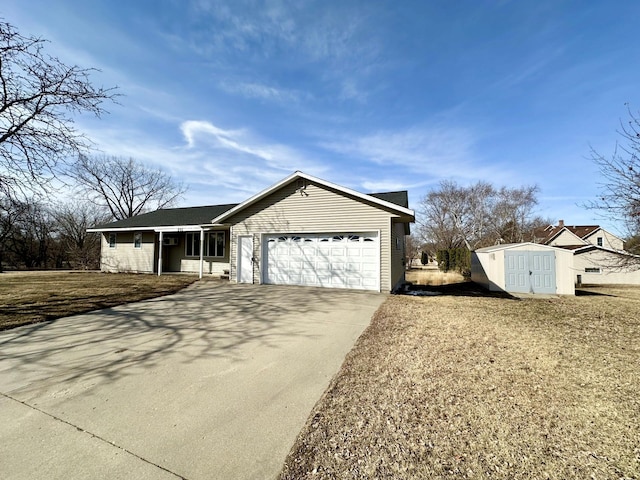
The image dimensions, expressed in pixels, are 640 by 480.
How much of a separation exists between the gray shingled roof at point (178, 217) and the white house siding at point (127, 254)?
69cm

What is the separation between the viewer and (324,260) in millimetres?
11578

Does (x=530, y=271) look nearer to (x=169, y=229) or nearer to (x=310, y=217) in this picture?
(x=310, y=217)

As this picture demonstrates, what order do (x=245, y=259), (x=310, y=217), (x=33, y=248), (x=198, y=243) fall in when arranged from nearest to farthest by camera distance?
(x=310, y=217) → (x=245, y=259) → (x=198, y=243) → (x=33, y=248)

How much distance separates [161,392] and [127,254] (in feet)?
61.3

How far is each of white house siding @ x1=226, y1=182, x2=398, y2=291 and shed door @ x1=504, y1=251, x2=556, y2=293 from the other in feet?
25.4

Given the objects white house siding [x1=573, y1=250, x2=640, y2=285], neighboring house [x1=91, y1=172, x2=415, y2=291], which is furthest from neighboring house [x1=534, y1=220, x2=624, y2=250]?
neighboring house [x1=91, y1=172, x2=415, y2=291]

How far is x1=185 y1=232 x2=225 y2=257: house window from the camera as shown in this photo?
52.7ft

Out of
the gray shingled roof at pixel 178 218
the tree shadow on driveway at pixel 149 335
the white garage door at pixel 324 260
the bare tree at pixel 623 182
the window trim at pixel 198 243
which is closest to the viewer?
the tree shadow on driveway at pixel 149 335

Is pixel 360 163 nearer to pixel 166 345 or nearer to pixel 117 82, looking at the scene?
pixel 117 82

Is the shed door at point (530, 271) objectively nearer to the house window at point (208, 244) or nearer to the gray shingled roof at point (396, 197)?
the gray shingled roof at point (396, 197)

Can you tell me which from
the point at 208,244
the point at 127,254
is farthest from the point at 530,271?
the point at 127,254

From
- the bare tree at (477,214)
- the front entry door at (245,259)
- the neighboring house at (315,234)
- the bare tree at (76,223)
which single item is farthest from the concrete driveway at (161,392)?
the bare tree at (477,214)

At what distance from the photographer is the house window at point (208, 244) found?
16078 mm

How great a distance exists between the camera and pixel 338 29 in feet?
29.5
